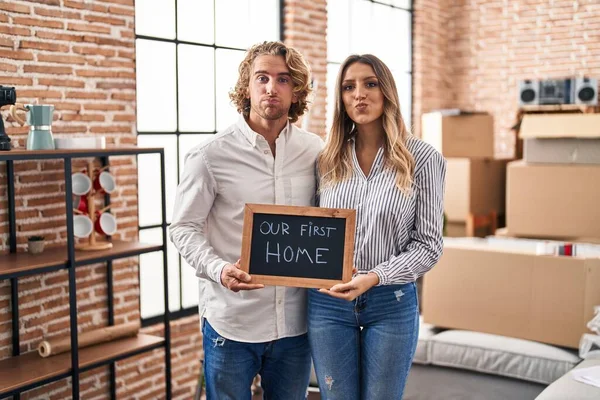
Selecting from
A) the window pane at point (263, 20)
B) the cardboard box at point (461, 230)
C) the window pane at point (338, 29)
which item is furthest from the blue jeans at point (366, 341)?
the window pane at point (338, 29)

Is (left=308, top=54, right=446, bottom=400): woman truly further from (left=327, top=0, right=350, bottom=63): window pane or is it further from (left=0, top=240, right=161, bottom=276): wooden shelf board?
(left=327, top=0, right=350, bottom=63): window pane

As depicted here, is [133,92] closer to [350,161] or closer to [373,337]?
[350,161]

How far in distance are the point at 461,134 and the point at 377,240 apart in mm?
3774

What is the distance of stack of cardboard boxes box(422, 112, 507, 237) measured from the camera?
550 centimetres

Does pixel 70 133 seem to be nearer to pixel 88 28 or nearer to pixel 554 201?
pixel 88 28

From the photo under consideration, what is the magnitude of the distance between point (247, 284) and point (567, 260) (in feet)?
6.16

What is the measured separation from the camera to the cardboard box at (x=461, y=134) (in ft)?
18.4

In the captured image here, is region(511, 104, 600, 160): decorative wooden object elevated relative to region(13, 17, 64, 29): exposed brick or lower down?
lower down

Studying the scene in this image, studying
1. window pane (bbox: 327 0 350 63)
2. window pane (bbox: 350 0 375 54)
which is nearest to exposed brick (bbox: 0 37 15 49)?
window pane (bbox: 327 0 350 63)

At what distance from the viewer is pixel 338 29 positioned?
5.72 m

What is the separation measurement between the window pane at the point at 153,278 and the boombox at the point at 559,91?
12.0ft

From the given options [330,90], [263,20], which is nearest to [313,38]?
[263,20]

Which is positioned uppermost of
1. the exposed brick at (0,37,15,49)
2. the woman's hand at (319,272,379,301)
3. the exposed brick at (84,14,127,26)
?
the exposed brick at (84,14,127,26)

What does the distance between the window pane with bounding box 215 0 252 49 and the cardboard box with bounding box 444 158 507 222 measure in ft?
6.23
